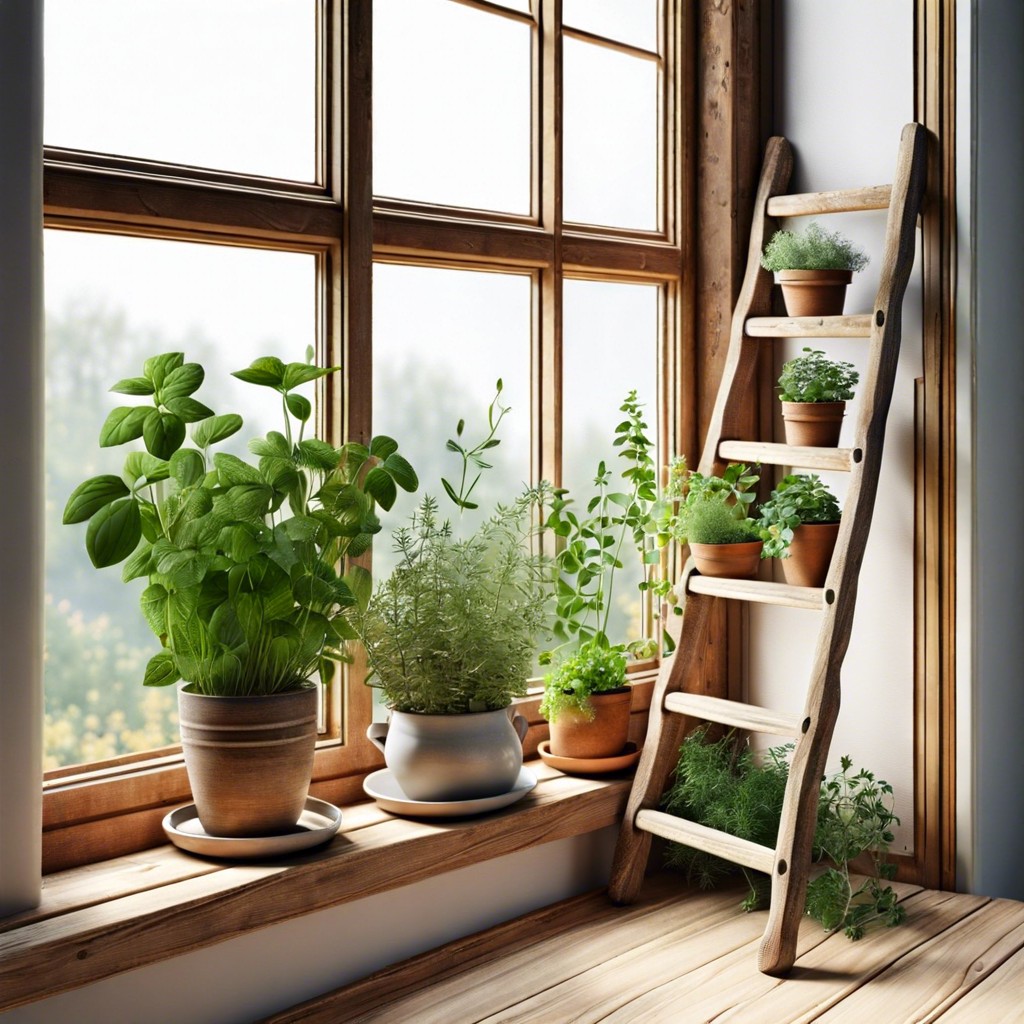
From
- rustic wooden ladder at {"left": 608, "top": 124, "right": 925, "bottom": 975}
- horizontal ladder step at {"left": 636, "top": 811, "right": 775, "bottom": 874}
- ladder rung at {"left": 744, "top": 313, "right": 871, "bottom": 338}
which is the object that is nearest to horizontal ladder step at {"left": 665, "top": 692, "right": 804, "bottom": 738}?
rustic wooden ladder at {"left": 608, "top": 124, "right": 925, "bottom": 975}

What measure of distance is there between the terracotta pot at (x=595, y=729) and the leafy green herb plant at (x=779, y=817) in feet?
0.60

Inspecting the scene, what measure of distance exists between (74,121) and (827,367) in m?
1.66

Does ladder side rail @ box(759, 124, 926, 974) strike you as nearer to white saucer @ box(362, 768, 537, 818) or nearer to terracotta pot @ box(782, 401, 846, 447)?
terracotta pot @ box(782, 401, 846, 447)

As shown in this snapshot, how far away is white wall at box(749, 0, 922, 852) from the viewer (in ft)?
9.45

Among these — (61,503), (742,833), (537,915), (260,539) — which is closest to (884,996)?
(742,833)

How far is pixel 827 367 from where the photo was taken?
282 centimetres

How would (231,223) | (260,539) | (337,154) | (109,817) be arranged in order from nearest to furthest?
1. (260,539)
2. (109,817)
3. (231,223)
4. (337,154)

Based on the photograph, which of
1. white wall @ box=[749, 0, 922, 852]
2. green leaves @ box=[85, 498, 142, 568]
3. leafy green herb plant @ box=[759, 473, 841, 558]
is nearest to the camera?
green leaves @ box=[85, 498, 142, 568]

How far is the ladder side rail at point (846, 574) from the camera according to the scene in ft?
7.95

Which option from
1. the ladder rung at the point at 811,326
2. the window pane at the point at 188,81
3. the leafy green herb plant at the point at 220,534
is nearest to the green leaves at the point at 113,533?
the leafy green herb plant at the point at 220,534

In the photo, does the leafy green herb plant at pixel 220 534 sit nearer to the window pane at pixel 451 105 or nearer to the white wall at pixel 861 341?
the window pane at pixel 451 105

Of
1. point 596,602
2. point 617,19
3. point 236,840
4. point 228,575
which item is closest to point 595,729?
point 596,602

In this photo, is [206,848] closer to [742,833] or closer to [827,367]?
[742,833]

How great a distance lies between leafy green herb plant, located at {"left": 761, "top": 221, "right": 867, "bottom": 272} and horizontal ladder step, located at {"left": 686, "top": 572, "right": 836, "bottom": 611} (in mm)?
739
